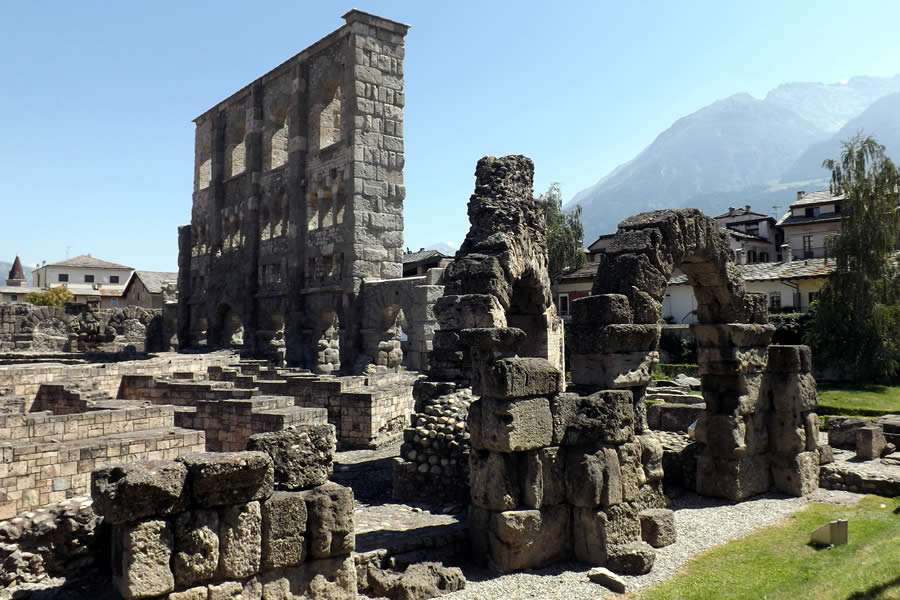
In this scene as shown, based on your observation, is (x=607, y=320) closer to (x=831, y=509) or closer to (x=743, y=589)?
(x=743, y=589)

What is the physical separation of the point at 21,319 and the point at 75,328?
2.88 metres

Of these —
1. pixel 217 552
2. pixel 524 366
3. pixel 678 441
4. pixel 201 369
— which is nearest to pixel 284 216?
pixel 201 369

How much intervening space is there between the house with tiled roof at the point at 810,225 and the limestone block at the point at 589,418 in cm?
4196

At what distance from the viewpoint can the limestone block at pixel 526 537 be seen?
8.00 m

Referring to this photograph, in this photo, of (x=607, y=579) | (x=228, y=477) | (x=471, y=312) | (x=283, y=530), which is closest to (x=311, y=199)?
(x=471, y=312)

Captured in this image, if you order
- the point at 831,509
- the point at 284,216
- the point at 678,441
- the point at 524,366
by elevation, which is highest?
the point at 284,216

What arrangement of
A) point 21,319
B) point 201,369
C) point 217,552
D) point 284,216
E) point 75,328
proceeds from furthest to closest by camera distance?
point 75,328
point 21,319
point 284,216
point 201,369
point 217,552

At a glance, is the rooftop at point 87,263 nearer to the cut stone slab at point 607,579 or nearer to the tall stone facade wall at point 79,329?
the tall stone facade wall at point 79,329

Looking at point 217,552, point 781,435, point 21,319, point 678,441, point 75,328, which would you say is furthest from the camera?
point 75,328

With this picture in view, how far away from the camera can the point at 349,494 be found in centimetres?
641

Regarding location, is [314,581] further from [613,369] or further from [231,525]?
[613,369]

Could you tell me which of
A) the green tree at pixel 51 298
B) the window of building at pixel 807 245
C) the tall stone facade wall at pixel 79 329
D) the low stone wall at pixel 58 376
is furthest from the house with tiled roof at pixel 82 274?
the window of building at pixel 807 245

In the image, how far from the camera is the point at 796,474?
468 inches

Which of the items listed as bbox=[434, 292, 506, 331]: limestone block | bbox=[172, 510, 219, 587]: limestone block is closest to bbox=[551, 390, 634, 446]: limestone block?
bbox=[434, 292, 506, 331]: limestone block
